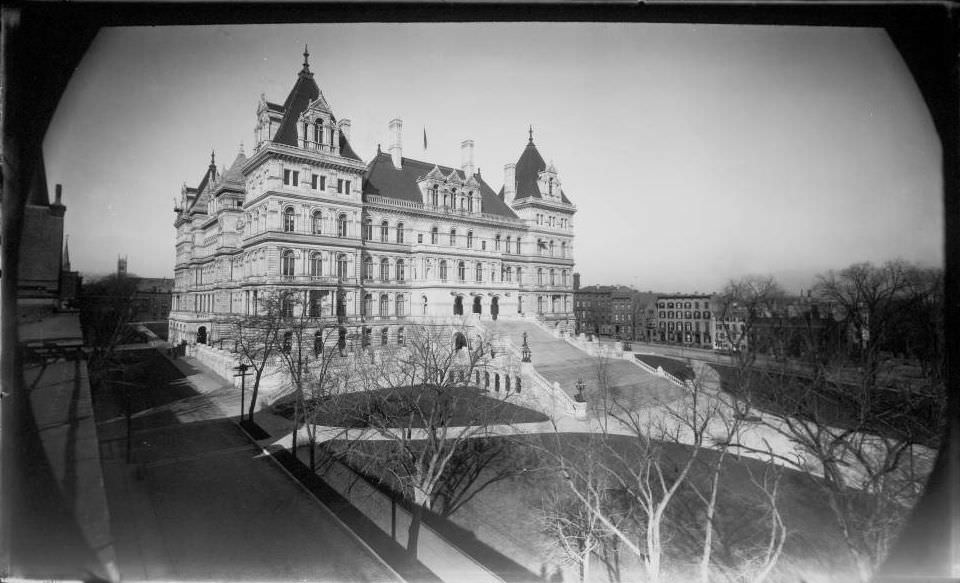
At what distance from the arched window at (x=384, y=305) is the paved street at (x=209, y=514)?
12.5m

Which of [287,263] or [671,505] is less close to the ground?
[287,263]

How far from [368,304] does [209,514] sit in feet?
53.5

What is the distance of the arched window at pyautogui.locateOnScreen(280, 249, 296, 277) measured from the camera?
20266mm

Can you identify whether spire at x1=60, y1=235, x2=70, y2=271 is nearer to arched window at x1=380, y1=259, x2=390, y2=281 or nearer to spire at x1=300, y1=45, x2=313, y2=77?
spire at x1=300, y1=45, x2=313, y2=77

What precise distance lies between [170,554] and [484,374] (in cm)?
1363

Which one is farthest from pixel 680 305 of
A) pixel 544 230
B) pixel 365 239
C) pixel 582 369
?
pixel 365 239

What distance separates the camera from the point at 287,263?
67.5 feet

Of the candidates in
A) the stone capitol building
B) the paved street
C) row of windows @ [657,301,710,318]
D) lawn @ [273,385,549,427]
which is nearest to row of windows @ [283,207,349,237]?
the stone capitol building

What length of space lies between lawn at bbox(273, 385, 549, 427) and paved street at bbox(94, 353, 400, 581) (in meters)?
2.28

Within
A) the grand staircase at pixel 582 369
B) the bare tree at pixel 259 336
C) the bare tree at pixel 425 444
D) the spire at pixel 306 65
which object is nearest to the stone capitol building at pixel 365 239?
the bare tree at pixel 259 336

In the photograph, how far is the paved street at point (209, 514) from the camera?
507 cm

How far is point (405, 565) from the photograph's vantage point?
24.3 feet

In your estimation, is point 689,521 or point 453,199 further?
point 453,199

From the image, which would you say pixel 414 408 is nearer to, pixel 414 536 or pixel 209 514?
pixel 414 536
